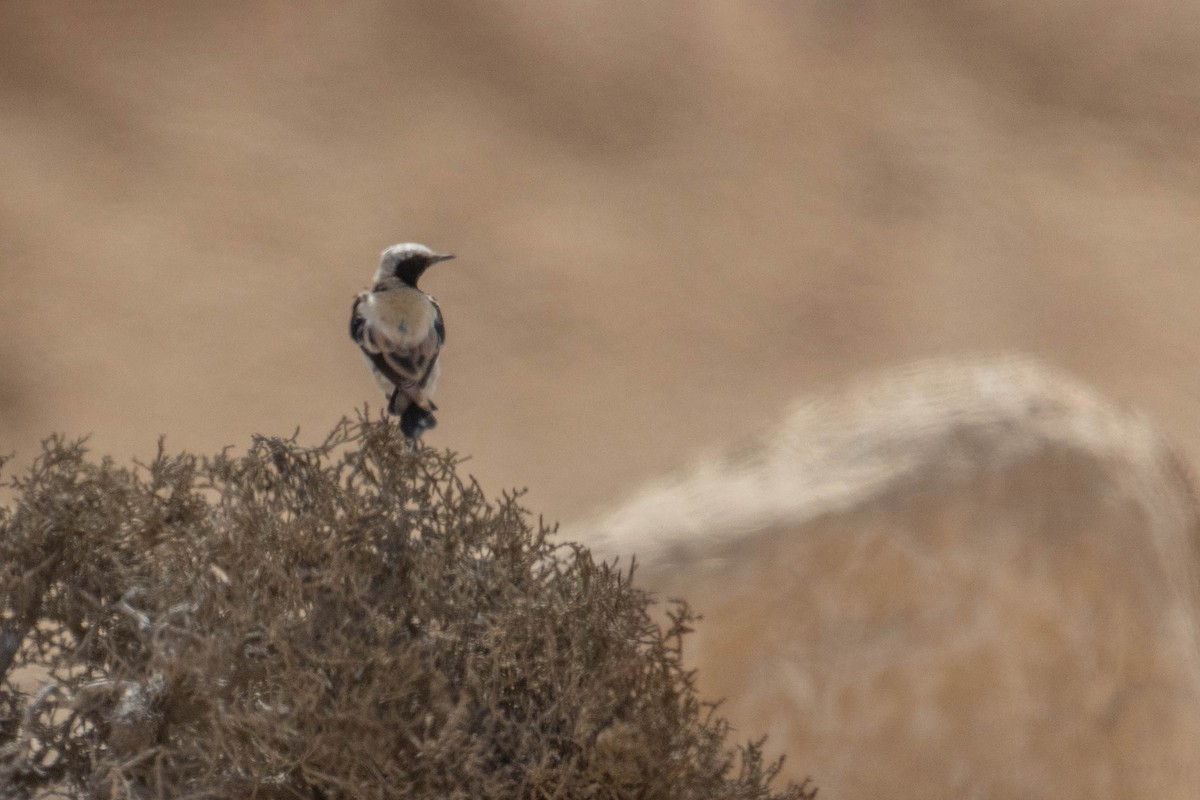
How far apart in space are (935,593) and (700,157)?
770 cm

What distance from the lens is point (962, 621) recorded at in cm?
448

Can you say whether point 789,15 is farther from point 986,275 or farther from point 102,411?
point 102,411

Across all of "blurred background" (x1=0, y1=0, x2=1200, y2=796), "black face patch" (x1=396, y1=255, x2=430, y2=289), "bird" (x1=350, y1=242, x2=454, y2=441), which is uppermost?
"blurred background" (x1=0, y1=0, x2=1200, y2=796)

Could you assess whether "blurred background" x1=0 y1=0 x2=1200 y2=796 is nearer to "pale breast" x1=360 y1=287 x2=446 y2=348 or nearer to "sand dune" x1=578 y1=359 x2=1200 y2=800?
"sand dune" x1=578 y1=359 x2=1200 y2=800

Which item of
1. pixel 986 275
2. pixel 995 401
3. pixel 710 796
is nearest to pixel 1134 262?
pixel 986 275

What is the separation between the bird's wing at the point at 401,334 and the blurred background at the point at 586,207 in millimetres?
6632

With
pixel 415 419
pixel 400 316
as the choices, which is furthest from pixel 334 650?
pixel 400 316

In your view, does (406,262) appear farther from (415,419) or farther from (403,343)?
(415,419)

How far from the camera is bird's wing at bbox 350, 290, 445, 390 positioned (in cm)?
374

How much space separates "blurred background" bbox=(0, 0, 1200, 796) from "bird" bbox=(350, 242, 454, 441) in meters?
6.61

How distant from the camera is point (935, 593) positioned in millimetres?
4492

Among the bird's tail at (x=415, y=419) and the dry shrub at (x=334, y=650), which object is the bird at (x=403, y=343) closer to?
the bird's tail at (x=415, y=419)

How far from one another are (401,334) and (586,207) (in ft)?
25.9

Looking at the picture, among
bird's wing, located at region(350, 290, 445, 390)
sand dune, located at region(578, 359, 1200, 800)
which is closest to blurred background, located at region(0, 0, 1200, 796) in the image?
sand dune, located at region(578, 359, 1200, 800)
